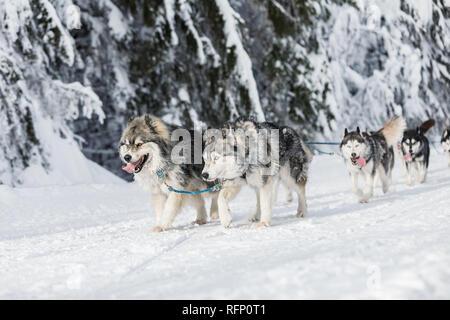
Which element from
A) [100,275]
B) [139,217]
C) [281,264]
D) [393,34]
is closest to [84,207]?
[139,217]

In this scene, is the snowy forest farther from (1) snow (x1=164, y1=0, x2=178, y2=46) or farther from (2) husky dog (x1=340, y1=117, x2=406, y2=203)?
(2) husky dog (x1=340, y1=117, x2=406, y2=203)

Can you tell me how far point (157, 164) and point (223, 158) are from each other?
76 centimetres

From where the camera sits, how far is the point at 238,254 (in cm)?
372

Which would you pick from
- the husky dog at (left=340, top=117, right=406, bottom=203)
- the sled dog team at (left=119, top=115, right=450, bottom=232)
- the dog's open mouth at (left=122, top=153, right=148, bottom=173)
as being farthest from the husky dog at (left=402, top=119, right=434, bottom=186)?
the dog's open mouth at (left=122, top=153, right=148, bottom=173)

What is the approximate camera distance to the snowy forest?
8812mm

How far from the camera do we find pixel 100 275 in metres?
3.35

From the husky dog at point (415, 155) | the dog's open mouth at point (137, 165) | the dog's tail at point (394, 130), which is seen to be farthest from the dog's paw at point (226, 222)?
the husky dog at point (415, 155)

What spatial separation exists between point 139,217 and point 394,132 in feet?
16.8

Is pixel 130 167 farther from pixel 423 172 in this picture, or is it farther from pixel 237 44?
pixel 423 172

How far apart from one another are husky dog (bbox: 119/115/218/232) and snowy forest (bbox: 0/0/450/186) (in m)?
3.77

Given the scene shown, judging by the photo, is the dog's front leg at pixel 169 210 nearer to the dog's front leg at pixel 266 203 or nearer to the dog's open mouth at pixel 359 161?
the dog's front leg at pixel 266 203

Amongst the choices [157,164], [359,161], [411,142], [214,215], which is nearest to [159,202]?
[157,164]

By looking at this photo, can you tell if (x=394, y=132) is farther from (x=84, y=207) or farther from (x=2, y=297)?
(x=2, y=297)

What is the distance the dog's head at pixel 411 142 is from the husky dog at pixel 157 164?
6.20 meters
